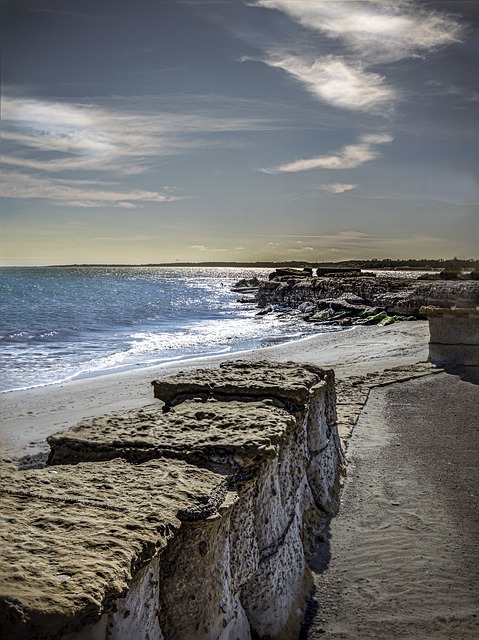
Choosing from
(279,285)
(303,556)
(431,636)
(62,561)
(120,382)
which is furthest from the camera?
(279,285)

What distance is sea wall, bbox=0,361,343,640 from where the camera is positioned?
1.90 m

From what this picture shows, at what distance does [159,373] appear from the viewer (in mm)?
14055

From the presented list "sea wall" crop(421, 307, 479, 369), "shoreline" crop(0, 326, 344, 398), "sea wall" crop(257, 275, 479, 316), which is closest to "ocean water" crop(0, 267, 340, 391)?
"shoreline" crop(0, 326, 344, 398)

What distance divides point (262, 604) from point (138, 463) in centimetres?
110

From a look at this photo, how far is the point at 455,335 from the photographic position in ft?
38.3

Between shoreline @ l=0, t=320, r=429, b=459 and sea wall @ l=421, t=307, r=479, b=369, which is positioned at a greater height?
sea wall @ l=421, t=307, r=479, b=369

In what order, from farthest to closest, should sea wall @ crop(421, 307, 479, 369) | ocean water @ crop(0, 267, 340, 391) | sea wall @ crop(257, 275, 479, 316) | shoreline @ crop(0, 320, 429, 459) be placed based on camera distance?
sea wall @ crop(257, 275, 479, 316) < ocean water @ crop(0, 267, 340, 391) < sea wall @ crop(421, 307, 479, 369) < shoreline @ crop(0, 320, 429, 459)

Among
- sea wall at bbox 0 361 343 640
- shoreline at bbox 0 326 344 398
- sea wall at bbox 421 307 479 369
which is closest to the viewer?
sea wall at bbox 0 361 343 640

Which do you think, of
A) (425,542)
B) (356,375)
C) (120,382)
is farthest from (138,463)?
(120,382)

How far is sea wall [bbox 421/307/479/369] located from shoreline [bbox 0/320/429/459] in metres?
0.92

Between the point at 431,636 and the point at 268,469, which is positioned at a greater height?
the point at 268,469

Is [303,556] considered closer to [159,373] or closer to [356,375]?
[356,375]

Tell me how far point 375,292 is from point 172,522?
3262 cm

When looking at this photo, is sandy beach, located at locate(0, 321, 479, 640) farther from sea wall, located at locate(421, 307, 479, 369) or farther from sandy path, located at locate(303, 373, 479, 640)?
sea wall, located at locate(421, 307, 479, 369)
